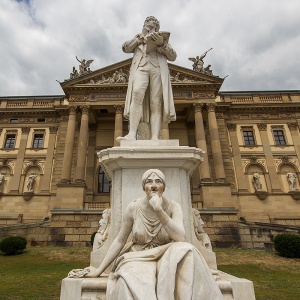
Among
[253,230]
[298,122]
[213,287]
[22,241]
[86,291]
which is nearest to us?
[213,287]

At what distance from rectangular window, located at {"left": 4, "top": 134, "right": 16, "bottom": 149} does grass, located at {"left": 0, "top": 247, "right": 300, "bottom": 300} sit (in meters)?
19.0

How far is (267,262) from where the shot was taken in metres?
15.8

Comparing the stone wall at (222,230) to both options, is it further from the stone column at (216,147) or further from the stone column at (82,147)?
the stone column at (82,147)

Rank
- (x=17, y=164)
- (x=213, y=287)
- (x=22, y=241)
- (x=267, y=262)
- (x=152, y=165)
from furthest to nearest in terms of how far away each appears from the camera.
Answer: (x=17, y=164) < (x=22, y=241) < (x=267, y=262) < (x=152, y=165) < (x=213, y=287)

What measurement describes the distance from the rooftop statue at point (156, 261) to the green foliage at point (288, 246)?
53.7 feet

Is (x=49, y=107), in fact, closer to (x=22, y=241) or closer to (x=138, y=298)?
(x=22, y=241)

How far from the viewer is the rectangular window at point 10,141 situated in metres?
34.4

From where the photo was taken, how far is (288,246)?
1694 cm

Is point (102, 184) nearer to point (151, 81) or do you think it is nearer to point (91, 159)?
point (91, 159)

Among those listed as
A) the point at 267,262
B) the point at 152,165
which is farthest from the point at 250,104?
the point at 152,165

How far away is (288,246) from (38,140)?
29.0 m


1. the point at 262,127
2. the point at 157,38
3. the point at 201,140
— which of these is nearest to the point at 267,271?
the point at 157,38

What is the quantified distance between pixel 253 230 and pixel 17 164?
26270 millimetres

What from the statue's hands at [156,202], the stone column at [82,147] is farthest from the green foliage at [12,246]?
the statue's hands at [156,202]
